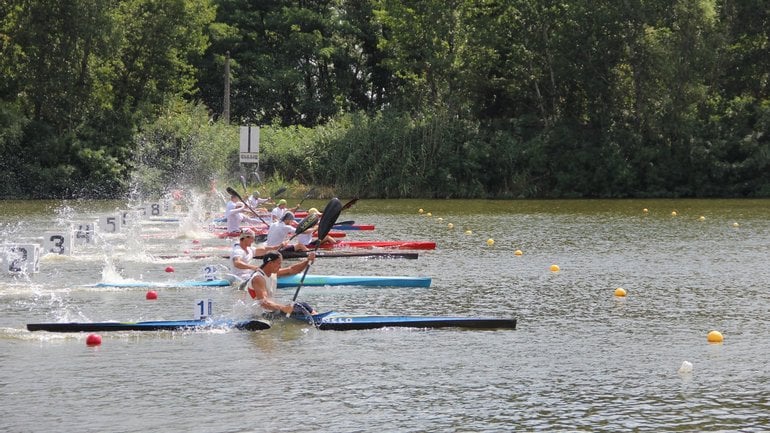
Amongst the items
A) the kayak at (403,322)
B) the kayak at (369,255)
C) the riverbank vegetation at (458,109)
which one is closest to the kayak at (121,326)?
the kayak at (403,322)

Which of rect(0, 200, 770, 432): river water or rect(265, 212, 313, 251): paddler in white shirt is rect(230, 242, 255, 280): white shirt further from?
rect(265, 212, 313, 251): paddler in white shirt

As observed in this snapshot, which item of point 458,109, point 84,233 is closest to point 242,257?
point 84,233

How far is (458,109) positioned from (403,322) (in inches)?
1556

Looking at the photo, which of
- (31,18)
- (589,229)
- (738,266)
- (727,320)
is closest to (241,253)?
(727,320)

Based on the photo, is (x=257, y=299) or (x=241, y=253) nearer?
(x=257, y=299)

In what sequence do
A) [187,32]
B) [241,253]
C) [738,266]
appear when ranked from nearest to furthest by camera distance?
1. [241,253]
2. [738,266]
3. [187,32]

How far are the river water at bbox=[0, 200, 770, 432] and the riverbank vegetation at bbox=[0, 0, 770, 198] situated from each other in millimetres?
Answer: 25936

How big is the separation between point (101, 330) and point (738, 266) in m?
13.0

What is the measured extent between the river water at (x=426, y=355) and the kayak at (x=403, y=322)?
0.12 m

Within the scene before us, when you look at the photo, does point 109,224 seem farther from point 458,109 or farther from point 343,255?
point 458,109

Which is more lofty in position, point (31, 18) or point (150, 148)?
point (31, 18)

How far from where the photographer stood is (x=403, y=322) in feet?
50.0

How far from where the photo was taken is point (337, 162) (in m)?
51.4

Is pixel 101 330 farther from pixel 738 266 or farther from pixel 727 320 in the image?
pixel 738 266
